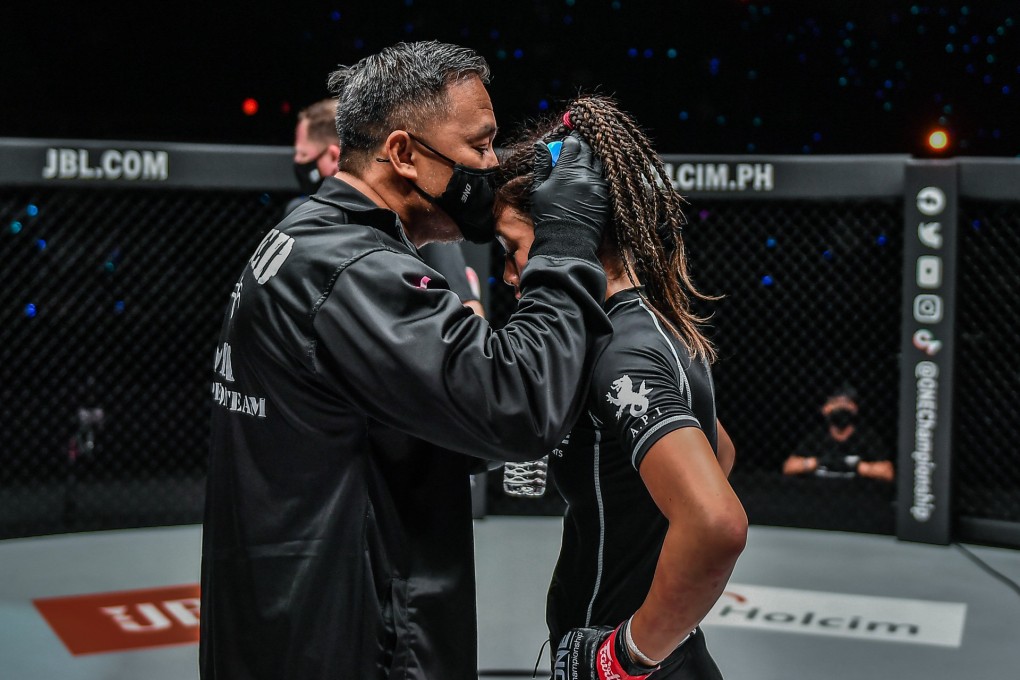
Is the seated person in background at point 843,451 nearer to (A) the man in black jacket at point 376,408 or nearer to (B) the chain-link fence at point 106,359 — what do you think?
(B) the chain-link fence at point 106,359

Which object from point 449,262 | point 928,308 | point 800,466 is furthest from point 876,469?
point 449,262

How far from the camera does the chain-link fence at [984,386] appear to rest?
4426 mm

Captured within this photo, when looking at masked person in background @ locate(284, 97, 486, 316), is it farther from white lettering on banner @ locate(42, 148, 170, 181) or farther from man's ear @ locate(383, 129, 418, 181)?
man's ear @ locate(383, 129, 418, 181)

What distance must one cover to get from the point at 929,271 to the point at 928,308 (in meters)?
0.15

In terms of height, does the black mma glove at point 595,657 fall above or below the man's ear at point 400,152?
below

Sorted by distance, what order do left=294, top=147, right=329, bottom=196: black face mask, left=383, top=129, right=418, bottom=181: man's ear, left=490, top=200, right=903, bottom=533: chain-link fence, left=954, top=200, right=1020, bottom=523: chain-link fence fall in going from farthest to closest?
1. left=490, top=200, right=903, bottom=533: chain-link fence
2. left=954, top=200, right=1020, bottom=523: chain-link fence
3. left=294, top=147, right=329, bottom=196: black face mask
4. left=383, top=129, right=418, bottom=181: man's ear

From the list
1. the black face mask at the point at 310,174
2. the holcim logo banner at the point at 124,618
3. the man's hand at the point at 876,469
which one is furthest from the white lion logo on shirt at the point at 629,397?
the man's hand at the point at 876,469

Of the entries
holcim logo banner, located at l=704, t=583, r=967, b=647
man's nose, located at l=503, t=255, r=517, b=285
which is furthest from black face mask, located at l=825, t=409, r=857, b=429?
man's nose, located at l=503, t=255, r=517, b=285

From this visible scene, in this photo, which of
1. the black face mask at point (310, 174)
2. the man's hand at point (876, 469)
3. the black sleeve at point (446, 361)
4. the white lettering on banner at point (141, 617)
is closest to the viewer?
the black sleeve at point (446, 361)

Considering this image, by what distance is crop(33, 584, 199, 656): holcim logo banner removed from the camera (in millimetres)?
3141

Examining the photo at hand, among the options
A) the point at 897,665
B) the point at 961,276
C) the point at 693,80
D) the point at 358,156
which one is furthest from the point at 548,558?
the point at 693,80

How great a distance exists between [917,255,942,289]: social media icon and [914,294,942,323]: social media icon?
0.16ft

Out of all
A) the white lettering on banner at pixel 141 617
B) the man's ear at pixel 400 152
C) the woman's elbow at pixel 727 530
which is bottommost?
the white lettering on banner at pixel 141 617

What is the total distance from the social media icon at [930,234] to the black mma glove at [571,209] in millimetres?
3255
